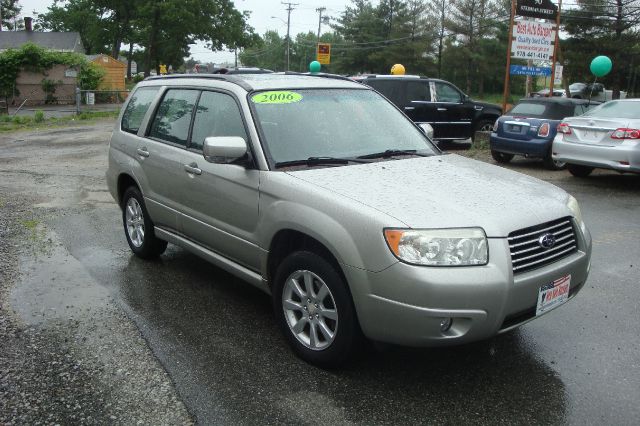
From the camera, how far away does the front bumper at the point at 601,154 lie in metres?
9.09

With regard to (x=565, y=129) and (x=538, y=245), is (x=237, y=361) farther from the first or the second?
(x=565, y=129)

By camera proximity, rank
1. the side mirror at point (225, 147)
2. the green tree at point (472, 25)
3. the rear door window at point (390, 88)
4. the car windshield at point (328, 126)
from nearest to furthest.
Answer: the side mirror at point (225, 147) → the car windshield at point (328, 126) → the rear door window at point (390, 88) → the green tree at point (472, 25)

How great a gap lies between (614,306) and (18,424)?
418 centimetres

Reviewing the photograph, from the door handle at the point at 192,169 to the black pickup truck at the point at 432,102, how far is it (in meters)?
10.3

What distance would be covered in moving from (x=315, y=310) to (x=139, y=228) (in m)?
2.90

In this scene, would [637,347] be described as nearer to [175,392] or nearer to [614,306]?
[614,306]

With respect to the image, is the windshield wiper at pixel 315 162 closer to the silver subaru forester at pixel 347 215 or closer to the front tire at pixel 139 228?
the silver subaru forester at pixel 347 215

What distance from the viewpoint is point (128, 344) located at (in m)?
4.04

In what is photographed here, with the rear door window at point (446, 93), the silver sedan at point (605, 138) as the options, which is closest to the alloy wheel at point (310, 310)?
the silver sedan at point (605, 138)

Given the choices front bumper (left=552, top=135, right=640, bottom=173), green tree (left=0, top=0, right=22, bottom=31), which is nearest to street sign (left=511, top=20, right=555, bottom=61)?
front bumper (left=552, top=135, right=640, bottom=173)

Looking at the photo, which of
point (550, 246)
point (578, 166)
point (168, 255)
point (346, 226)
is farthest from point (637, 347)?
point (578, 166)

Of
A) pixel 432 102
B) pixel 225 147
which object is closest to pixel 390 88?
pixel 432 102

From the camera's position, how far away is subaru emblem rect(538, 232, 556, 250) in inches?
134

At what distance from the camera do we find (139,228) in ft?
19.5
